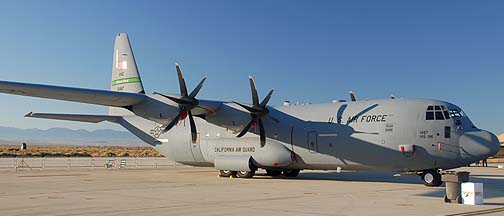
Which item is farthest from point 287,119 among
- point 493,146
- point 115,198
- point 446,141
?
point 115,198

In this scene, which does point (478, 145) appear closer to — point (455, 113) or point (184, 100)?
point (455, 113)

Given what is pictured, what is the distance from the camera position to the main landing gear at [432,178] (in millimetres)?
21703

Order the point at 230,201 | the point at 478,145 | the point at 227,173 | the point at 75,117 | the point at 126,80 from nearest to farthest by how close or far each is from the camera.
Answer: the point at 230,201, the point at 478,145, the point at 227,173, the point at 75,117, the point at 126,80

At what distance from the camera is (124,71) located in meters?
32.6

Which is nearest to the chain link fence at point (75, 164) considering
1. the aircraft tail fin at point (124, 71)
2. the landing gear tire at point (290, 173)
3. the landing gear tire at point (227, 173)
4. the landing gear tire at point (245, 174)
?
the aircraft tail fin at point (124, 71)

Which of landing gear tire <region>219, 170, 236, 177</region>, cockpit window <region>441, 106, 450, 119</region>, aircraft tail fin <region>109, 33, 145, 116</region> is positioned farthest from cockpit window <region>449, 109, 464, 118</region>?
→ aircraft tail fin <region>109, 33, 145, 116</region>

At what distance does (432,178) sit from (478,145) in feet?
7.74

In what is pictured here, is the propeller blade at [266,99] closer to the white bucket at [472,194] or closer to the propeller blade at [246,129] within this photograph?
the propeller blade at [246,129]

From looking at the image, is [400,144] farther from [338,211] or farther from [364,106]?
[338,211]

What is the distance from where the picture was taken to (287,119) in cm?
2598

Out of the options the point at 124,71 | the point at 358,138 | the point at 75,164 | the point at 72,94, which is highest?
the point at 124,71

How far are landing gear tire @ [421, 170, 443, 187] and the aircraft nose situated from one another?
1402 mm

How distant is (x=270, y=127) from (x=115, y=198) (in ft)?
37.4

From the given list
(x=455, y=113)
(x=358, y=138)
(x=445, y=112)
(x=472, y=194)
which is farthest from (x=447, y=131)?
(x=472, y=194)
